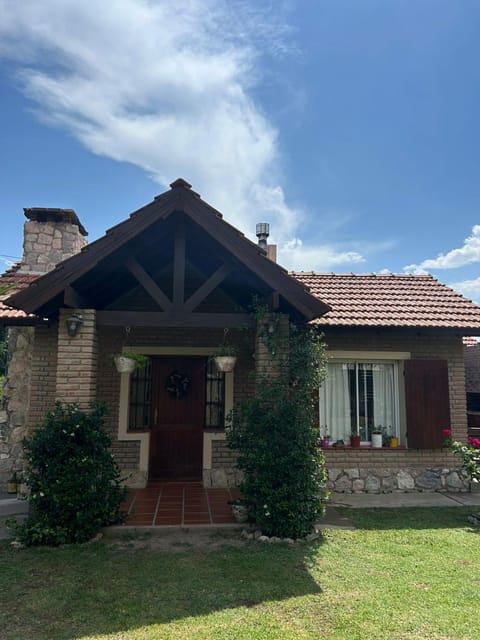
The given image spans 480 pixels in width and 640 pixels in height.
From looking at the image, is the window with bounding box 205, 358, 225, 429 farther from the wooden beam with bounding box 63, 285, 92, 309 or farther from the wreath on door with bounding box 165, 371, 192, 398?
the wooden beam with bounding box 63, 285, 92, 309

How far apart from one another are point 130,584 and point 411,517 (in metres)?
4.46

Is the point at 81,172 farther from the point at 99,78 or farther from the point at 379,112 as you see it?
the point at 379,112

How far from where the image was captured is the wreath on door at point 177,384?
8.07 metres

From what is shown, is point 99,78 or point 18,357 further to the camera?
point 18,357

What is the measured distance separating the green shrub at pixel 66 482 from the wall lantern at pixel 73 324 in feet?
3.75

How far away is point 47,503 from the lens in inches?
197

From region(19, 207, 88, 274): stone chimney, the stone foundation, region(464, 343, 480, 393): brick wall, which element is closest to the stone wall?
the stone foundation

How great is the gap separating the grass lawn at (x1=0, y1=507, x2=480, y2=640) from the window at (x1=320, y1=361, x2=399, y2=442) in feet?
9.34

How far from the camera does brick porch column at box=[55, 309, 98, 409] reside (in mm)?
5551

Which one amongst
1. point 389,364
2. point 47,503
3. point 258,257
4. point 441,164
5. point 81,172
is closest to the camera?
point 47,503

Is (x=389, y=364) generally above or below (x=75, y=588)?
above

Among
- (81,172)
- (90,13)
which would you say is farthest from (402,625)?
(81,172)

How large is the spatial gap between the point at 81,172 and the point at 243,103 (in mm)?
4701

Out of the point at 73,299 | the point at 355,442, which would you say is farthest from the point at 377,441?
the point at 73,299
